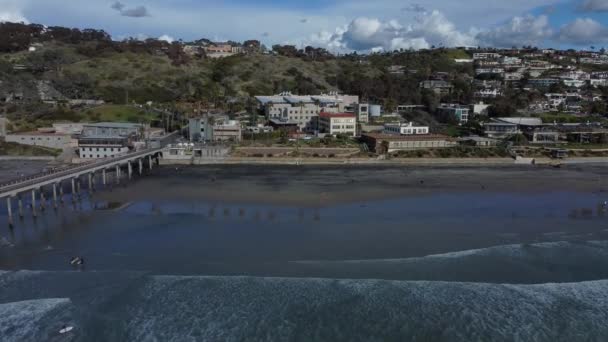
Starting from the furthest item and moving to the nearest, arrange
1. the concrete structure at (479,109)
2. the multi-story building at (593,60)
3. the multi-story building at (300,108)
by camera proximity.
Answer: the multi-story building at (593,60) → the concrete structure at (479,109) → the multi-story building at (300,108)

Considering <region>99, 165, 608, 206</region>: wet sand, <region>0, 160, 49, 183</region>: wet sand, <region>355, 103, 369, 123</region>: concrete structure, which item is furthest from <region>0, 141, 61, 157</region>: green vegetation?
<region>355, 103, 369, 123</region>: concrete structure

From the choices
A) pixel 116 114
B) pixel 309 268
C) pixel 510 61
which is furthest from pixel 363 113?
pixel 510 61

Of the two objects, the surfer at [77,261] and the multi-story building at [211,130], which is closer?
the surfer at [77,261]

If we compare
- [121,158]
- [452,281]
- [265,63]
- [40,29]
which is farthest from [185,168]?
[40,29]

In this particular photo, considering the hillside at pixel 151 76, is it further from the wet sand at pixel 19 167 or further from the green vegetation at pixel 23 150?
the wet sand at pixel 19 167

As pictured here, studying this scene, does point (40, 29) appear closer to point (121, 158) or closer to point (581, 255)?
point (121, 158)

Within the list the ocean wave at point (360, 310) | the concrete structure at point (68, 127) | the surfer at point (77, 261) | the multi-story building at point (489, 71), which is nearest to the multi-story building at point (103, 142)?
the concrete structure at point (68, 127)

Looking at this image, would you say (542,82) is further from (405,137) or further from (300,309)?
(300,309)

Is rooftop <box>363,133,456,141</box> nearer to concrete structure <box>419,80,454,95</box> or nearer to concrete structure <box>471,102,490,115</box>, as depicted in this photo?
concrete structure <box>471,102,490,115</box>
